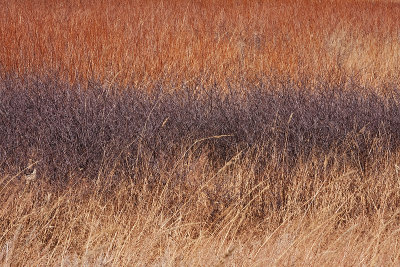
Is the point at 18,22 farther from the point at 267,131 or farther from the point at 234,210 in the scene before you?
the point at 234,210

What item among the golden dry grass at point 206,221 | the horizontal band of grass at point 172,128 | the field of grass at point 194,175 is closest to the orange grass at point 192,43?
the field of grass at point 194,175

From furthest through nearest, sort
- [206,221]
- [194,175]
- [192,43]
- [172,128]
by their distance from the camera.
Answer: [192,43], [172,128], [194,175], [206,221]

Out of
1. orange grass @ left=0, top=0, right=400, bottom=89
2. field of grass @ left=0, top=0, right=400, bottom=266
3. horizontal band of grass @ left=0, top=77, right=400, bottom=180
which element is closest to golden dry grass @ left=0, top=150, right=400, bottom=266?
field of grass @ left=0, top=0, right=400, bottom=266

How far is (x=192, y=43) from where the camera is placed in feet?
19.4

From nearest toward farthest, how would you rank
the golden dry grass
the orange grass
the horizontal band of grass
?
the golden dry grass → the horizontal band of grass → the orange grass

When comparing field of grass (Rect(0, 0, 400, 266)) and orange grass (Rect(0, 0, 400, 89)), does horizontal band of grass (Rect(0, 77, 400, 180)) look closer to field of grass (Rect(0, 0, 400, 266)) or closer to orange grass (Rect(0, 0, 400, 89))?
field of grass (Rect(0, 0, 400, 266))

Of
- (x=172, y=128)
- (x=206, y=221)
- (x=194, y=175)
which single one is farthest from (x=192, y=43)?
(x=206, y=221)

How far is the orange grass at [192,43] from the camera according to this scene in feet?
17.0

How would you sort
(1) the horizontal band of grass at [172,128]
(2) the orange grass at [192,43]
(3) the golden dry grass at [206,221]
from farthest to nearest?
(2) the orange grass at [192,43]
(1) the horizontal band of grass at [172,128]
(3) the golden dry grass at [206,221]

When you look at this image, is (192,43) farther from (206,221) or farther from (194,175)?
(206,221)

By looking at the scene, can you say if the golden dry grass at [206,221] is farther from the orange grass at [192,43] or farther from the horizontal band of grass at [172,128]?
the orange grass at [192,43]

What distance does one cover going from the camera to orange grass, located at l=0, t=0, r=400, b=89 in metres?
5.18

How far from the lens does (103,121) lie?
3225mm

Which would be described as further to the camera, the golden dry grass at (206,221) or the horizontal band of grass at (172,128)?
the horizontal band of grass at (172,128)
